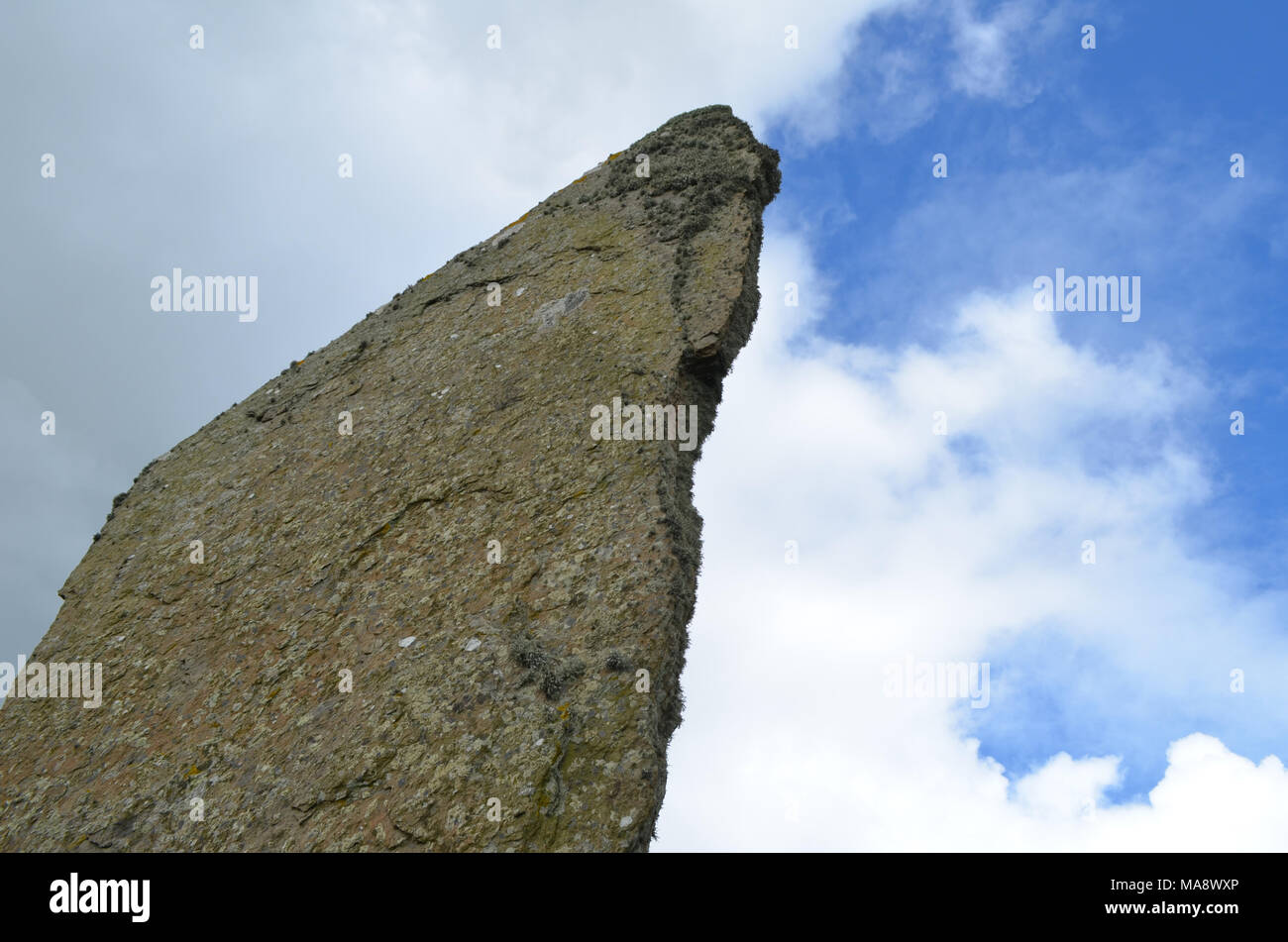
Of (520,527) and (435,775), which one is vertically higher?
(520,527)

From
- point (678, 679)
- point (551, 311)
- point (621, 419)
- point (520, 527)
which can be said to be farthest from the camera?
point (551, 311)

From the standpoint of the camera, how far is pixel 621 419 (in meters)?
5.14

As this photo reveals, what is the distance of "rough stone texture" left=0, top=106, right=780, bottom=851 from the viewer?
3.81 meters

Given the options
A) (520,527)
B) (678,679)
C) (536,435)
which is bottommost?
(678,679)

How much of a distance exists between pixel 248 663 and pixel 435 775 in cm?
185

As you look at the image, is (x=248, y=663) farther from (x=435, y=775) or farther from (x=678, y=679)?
(x=678, y=679)

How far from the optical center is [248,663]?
5.01 meters

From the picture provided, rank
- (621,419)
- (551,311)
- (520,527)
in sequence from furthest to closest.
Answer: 1. (551,311)
2. (621,419)
3. (520,527)

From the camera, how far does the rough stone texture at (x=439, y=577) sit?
3809mm

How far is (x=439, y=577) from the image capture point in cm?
482

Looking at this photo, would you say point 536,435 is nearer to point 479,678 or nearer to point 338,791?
point 479,678
